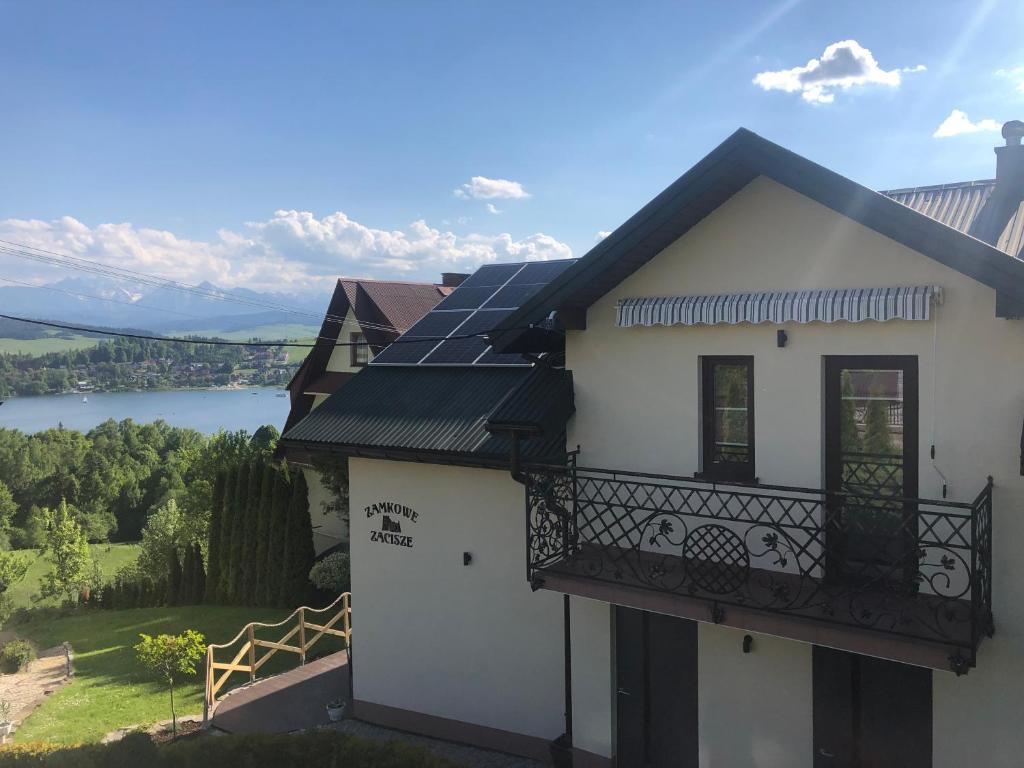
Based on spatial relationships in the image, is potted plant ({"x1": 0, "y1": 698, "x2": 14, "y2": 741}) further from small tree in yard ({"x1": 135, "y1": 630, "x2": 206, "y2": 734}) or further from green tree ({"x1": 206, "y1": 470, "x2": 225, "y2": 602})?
green tree ({"x1": 206, "y1": 470, "x2": 225, "y2": 602})

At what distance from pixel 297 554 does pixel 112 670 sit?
6.74 metres

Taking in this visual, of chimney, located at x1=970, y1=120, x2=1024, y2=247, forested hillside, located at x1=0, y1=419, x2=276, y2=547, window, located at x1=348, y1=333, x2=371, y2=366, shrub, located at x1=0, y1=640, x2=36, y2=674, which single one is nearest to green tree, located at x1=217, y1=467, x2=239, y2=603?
window, located at x1=348, y1=333, x2=371, y2=366

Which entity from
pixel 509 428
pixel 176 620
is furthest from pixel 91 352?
pixel 509 428

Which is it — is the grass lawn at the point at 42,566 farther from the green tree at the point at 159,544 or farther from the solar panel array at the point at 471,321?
A: the solar panel array at the point at 471,321

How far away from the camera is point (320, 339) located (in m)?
25.8

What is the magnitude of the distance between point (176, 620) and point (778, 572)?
74.3ft

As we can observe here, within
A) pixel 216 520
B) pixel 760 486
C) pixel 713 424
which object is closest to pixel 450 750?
pixel 713 424

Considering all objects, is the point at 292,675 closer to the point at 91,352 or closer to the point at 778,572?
the point at 778,572

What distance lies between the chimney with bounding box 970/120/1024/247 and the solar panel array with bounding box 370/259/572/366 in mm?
6587

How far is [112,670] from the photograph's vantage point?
19891 mm

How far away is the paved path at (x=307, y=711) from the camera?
11367 millimetres

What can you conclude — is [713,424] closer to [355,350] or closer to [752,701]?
[752,701]

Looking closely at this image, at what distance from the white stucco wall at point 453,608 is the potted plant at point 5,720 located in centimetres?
773

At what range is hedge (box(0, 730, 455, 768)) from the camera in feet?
27.4
